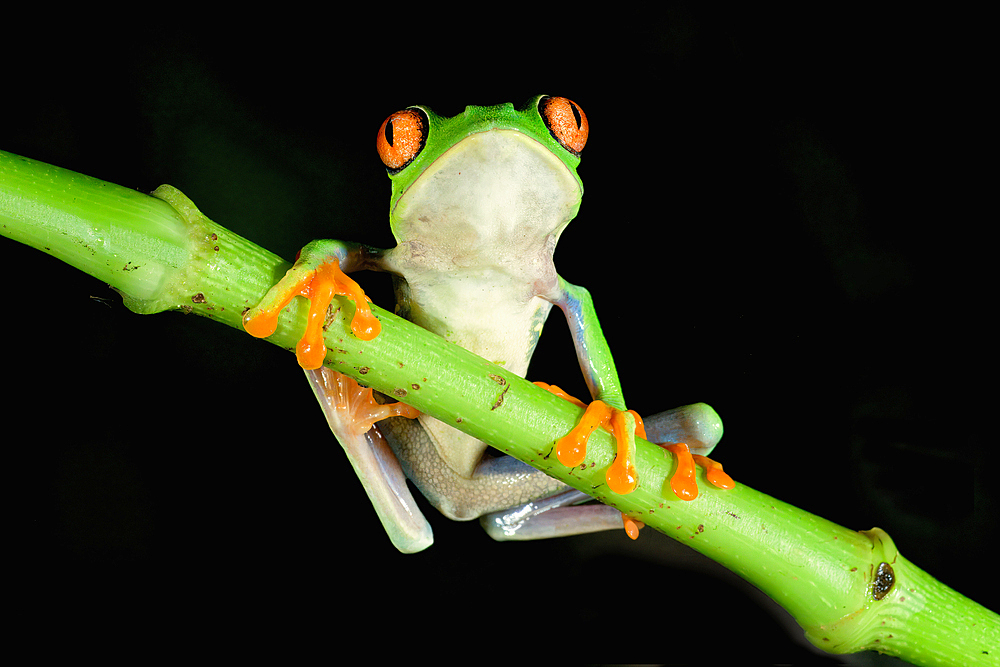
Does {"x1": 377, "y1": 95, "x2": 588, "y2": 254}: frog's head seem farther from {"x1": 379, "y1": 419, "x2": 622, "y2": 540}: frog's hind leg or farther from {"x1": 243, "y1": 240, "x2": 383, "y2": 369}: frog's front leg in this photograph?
{"x1": 379, "y1": 419, "x2": 622, "y2": 540}: frog's hind leg

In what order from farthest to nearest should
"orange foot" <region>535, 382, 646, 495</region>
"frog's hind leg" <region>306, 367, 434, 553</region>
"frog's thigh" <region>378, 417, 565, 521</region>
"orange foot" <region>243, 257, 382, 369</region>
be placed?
1. "frog's thigh" <region>378, 417, 565, 521</region>
2. "frog's hind leg" <region>306, 367, 434, 553</region>
3. "orange foot" <region>535, 382, 646, 495</region>
4. "orange foot" <region>243, 257, 382, 369</region>

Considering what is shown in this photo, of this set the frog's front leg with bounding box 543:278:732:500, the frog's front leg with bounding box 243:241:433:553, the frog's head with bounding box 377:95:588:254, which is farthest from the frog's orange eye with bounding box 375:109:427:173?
the frog's front leg with bounding box 543:278:732:500

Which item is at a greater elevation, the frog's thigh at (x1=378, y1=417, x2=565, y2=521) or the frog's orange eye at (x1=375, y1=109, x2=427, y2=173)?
the frog's orange eye at (x1=375, y1=109, x2=427, y2=173)

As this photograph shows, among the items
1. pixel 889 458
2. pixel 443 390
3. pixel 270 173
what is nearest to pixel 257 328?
pixel 443 390

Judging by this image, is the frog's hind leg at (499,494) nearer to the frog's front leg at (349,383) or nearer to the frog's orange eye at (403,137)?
the frog's front leg at (349,383)

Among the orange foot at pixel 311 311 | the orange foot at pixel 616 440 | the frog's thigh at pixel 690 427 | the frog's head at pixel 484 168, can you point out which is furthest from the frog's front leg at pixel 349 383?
the frog's thigh at pixel 690 427

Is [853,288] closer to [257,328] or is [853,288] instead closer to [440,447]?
[440,447]

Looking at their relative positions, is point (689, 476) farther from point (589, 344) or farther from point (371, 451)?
point (371, 451)

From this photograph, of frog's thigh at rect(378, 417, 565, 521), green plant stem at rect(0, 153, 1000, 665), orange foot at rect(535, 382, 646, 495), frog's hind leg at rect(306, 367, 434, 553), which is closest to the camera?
green plant stem at rect(0, 153, 1000, 665)
